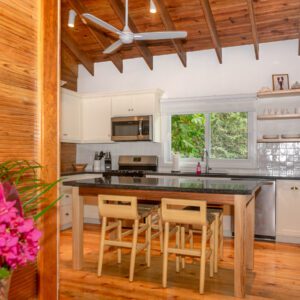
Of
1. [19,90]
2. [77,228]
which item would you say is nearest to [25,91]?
[19,90]

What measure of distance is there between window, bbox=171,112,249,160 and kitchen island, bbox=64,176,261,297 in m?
2.26

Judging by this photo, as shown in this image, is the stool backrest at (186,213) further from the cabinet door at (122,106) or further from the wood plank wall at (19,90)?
the cabinet door at (122,106)

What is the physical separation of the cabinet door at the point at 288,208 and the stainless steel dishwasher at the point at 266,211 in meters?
0.06

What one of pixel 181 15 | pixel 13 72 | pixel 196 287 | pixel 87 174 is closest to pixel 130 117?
pixel 87 174

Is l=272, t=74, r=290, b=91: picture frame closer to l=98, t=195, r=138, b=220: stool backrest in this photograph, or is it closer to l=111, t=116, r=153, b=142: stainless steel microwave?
l=111, t=116, r=153, b=142: stainless steel microwave

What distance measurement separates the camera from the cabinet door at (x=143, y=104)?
218 inches

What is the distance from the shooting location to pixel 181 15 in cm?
480

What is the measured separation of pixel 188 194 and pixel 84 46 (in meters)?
3.98

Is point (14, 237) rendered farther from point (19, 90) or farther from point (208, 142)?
point (208, 142)

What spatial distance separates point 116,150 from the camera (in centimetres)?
618

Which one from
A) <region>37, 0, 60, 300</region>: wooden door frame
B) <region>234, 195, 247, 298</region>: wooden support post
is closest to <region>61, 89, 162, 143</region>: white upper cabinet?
<region>234, 195, 247, 298</region>: wooden support post

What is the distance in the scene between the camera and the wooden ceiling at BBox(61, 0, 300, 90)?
450cm

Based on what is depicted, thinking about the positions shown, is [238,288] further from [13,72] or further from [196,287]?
[13,72]

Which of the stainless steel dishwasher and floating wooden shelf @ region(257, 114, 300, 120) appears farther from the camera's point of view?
floating wooden shelf @ region(257, 114, 300, 120)
